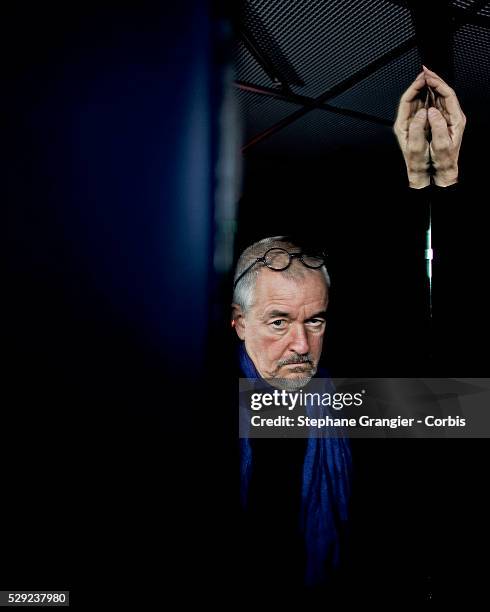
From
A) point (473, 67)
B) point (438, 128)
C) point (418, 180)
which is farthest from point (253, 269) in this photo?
point (473, 67)

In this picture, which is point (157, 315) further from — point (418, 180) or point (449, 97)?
point (449, 97)

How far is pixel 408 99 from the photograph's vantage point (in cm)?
107

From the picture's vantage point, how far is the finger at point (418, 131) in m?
1.05

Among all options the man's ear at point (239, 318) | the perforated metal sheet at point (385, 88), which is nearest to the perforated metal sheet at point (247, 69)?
the perforated metal sheet at point (385, 88)

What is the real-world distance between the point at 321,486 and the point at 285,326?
0.42 meters

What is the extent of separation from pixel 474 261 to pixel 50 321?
1.05 m

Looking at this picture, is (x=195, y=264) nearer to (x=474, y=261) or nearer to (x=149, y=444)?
(x=149, y=444)

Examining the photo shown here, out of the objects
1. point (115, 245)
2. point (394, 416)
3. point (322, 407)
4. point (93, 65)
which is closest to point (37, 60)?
point (93, 65)

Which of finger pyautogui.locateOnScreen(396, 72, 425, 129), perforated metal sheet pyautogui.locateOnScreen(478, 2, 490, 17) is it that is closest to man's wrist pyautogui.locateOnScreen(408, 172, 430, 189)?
finger pyautogui.locateOnScreen(396, 72, 425, 129)

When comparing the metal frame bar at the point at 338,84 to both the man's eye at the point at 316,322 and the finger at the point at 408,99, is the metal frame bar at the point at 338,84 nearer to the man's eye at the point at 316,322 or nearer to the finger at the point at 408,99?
the finger at the point at 408,99

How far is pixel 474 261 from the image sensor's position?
1042 millimetres

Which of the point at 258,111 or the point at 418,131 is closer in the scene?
the point at 418,131

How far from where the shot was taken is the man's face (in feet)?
3.33

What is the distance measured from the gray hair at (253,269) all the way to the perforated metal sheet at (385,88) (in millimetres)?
490
